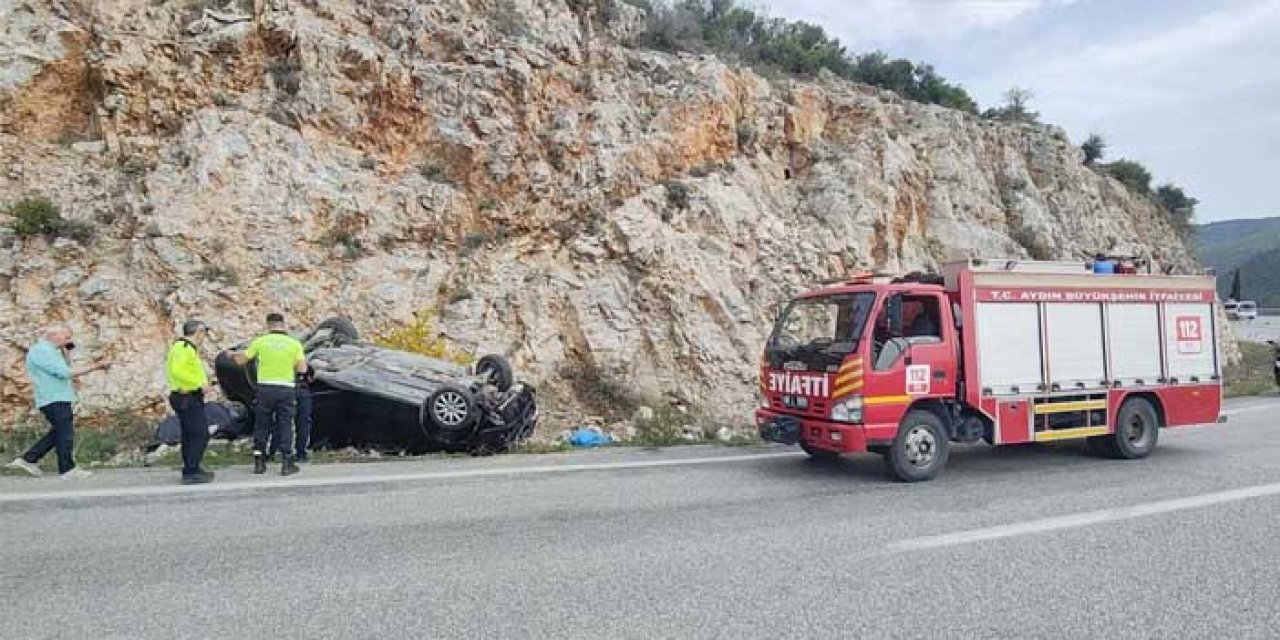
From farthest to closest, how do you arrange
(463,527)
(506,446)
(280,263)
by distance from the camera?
1. (280,263)
2. (506,446)
3. (463,527)

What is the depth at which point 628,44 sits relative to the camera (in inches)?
753

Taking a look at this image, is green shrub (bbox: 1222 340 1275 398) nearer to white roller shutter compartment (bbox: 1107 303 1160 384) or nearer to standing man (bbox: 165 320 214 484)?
white roller shutter compartment (bbox: 1107 303 1160 384)

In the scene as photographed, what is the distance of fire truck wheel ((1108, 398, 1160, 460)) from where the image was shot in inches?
348

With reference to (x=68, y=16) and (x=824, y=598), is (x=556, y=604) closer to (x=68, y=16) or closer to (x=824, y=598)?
(x=824, y=598)

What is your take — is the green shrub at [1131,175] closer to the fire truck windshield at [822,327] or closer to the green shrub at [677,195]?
the green shrub at [677,195]

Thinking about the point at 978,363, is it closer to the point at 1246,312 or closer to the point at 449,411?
the point at 449,411

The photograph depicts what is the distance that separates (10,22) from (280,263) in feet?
23.2

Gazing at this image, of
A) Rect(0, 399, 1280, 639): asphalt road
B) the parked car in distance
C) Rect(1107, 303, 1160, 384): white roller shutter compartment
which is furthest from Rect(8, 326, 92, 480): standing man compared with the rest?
the parked car in distance

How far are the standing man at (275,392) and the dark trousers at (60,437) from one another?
1820mm

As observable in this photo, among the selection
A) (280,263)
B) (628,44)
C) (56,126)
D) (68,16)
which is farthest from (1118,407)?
(68,16)

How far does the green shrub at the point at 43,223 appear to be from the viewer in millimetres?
11977

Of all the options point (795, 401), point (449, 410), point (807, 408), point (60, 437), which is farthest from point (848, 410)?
point (60, 437)

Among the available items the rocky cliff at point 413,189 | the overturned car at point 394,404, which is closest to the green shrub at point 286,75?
the rocky cliff at point 413,189

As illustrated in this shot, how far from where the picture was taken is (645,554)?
5098mm
